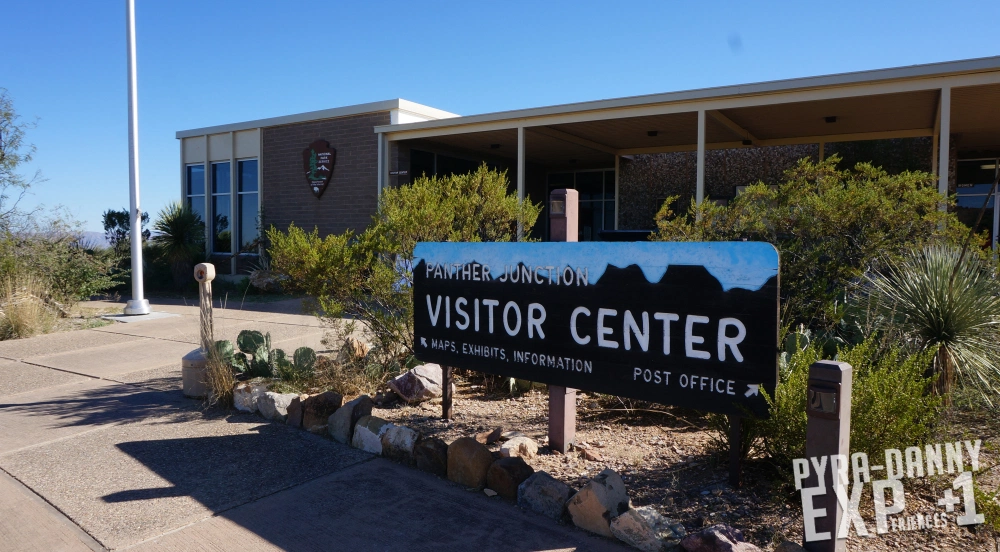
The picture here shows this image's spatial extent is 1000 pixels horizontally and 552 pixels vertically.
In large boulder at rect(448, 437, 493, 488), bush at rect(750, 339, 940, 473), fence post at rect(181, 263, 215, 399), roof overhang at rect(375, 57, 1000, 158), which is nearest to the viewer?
bush at rect(750, 339, 940, 473)

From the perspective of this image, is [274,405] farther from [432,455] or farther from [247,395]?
[432,455]

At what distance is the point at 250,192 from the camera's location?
18.5 meters

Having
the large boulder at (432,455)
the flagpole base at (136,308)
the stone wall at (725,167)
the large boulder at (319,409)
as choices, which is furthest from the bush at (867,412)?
the stone wall at (725,167)

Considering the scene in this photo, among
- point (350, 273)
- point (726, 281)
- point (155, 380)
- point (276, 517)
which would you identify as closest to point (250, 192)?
point (155, 380)

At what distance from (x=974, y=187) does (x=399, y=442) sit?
18.0 meters

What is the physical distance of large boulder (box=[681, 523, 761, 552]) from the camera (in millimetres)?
3129

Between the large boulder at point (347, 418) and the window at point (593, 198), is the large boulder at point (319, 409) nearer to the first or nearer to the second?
the large boulder at point (347, 418)

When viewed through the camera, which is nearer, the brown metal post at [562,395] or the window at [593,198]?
the brown metal post at [562,395]

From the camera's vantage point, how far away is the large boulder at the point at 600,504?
361 cm

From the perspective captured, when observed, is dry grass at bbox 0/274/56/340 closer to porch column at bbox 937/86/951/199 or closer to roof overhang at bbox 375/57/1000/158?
roof overhang at bbox 375/57/1000/158

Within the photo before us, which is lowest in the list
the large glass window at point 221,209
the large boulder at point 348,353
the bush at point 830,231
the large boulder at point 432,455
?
the large boulder at point 432,455

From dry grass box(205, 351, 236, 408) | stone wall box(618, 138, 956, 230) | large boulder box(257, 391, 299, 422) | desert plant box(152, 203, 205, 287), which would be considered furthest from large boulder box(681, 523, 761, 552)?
desert plant box(152, 203, 205, 287)

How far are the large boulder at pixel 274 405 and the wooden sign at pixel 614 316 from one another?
1.46m

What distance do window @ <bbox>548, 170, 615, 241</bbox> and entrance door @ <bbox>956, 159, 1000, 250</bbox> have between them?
29.0ft
